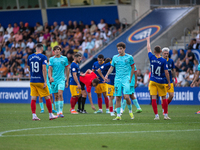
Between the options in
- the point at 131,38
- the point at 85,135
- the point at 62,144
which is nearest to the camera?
the point at 62,144

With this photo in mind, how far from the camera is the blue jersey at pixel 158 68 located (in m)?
11.8

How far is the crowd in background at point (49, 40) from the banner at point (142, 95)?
1.77 metres

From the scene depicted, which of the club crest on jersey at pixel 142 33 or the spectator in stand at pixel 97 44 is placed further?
the spectator in stand at pixel 97 44

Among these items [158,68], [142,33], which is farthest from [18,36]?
[158,68]

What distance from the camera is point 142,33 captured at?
1150 inches

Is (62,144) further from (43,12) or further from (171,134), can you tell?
(43,12)

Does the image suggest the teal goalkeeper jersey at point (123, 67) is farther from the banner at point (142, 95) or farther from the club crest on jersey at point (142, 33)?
the club crest on jersey at point (142, 33)

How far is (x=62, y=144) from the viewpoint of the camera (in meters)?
7.32

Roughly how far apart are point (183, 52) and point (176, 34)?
4.75 metres

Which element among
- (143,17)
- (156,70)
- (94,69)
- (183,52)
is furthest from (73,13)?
(156,70)

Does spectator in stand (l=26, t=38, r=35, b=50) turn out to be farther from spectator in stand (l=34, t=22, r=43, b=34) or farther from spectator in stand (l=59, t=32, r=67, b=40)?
spectator in stand (l=59, t=32, r=67, b=40)

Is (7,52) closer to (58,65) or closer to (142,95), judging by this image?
(142,95)

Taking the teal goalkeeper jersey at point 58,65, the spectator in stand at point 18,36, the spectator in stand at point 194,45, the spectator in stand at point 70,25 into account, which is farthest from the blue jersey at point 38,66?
the spectator in stand at point 18,36

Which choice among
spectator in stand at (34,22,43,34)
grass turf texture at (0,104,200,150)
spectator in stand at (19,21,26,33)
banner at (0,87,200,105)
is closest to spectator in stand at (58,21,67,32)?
spectator in stand at (34,22,43,34)
